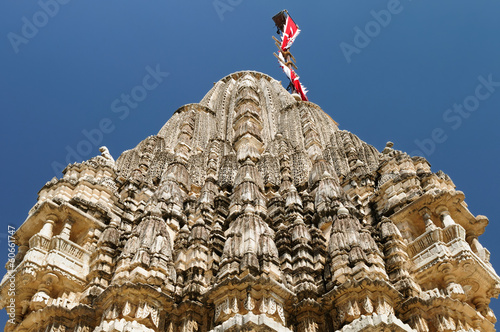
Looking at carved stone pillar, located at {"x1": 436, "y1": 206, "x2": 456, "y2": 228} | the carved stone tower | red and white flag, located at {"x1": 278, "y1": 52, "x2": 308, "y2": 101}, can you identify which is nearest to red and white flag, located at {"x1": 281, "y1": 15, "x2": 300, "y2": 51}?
red and white flag, located at {"x1": 278, "y1": 52, "x2": 308, "y2": 101}

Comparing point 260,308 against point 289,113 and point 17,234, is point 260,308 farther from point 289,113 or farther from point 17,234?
point 289,113

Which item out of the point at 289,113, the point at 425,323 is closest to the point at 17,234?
the point at 425,323

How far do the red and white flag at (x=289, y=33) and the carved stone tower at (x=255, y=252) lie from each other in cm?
3172

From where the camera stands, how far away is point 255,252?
1784 centimetres

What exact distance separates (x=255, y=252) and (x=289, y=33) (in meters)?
47.2

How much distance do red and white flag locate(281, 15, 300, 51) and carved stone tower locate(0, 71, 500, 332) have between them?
3172 cm

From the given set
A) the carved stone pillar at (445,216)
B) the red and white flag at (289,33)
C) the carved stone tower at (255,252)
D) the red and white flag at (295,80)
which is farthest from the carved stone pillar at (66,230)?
the red and white flag at (289,33)

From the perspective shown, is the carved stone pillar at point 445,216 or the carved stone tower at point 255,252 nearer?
the carved stone tower at point 255,252

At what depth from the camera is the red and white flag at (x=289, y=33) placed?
60.2 m

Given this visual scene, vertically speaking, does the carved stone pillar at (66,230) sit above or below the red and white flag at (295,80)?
below

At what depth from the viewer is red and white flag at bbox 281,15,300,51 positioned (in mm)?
60188

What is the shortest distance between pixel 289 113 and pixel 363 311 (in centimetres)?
2687

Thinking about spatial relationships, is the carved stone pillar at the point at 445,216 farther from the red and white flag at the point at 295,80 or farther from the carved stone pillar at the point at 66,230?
the red and white flag at the point at 295,80

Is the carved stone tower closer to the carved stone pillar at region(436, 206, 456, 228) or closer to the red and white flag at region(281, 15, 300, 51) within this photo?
the carved stone pillar at region(436, 206, 456, 228)
